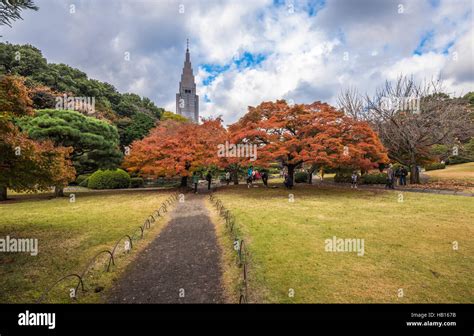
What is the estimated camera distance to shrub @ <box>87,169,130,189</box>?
25.8 metres

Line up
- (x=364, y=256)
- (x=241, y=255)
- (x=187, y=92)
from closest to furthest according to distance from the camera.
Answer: (x=364, y=256) → (x=241, y=255) → (x=187, y=92)

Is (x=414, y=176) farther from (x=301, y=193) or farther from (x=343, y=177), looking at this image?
(x=301, y=193)

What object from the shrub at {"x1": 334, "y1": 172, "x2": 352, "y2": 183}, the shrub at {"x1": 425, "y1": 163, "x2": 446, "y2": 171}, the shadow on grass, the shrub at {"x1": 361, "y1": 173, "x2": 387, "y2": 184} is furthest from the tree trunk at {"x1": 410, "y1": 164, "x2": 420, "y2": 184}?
the shrub at {"x1": 425, "y1": 163, "x2": 446, "y2": 171}

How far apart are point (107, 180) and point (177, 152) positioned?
37.4ft

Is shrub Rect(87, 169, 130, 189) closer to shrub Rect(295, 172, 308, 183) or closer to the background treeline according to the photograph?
the background treeline

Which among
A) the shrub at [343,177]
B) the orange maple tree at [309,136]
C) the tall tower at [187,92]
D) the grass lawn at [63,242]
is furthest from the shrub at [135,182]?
the tall tower at [187,92]

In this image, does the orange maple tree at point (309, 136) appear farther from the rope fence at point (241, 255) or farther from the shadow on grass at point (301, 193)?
the rope fence at point (241, 255)

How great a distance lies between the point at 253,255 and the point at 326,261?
1.80m

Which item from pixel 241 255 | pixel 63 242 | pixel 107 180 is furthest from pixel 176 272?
pixel 107 180

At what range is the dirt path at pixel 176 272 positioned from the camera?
16.0ft

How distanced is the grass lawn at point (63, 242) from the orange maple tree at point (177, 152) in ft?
18.1

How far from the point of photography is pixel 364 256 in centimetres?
625
